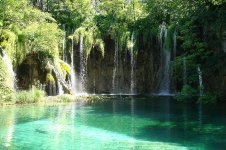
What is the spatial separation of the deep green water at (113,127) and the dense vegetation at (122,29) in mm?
3946

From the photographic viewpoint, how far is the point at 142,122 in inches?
620

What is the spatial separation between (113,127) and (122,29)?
59.3ft

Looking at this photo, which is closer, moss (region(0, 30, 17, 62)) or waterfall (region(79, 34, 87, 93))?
moss (region(0, 30, 17, 62))

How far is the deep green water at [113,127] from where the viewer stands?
11406 mm

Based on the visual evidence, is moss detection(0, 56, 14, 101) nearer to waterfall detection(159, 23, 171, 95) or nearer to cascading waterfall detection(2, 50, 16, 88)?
cascading waterfall detection(2, 50, 16, 88)

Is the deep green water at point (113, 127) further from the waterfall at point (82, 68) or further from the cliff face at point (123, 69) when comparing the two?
the waterfall at point (82, 68)

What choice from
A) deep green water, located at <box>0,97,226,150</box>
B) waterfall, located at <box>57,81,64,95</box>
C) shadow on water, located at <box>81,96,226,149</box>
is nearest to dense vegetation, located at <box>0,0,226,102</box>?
waterfall, located at <box>57,81,64,95</box>

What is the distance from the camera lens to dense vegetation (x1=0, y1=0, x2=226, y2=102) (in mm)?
22914

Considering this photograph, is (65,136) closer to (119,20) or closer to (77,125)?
(77,125)

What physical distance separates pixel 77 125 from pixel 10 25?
1380cm

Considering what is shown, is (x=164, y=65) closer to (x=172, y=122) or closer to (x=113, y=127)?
(x=172, y=122)

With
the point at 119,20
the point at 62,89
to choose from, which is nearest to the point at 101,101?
the point at 62,89

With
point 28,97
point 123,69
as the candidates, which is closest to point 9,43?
point 28,97

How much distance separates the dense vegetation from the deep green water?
12.9ft
